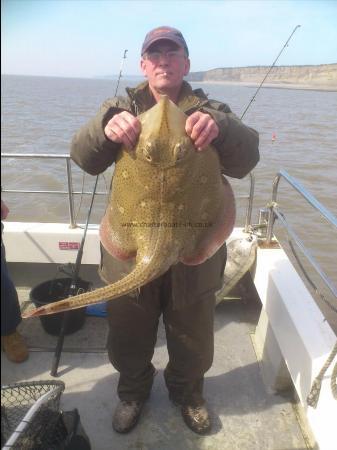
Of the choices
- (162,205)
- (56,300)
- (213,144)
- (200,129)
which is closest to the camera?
(200,129)

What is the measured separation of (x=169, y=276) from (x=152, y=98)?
1.16 meters

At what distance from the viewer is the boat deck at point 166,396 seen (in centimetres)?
300

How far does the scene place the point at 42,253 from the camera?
4.63 metres

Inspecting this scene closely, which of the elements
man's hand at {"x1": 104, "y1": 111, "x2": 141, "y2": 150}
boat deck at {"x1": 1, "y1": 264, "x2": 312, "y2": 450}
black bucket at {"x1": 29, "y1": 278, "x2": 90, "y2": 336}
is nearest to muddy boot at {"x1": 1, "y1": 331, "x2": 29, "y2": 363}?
boat deck at {"x1": 1, "y1": 264, "x2": 312, "y2": 450}

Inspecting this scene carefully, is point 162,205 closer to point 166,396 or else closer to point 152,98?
point 152,98

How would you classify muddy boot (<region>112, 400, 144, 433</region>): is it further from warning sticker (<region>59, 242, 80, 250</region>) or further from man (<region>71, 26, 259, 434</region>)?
warning sticker (<region>59, 242, 80, 250</region>)

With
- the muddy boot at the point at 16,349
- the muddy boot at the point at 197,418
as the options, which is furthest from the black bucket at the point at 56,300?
the muddy boot at the point at 197,418

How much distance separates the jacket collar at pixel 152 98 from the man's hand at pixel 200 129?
389 millimetres

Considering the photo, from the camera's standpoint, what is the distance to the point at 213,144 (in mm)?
2086

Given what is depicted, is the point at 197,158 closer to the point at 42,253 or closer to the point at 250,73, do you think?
the point at 42,253

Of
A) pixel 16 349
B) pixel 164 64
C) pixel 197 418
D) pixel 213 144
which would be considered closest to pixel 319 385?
pixel 197 418

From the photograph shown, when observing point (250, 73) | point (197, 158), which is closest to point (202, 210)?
point (197, 158)

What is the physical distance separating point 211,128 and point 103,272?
1301 millimetres

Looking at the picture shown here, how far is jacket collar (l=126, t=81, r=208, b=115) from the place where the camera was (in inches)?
90.7
